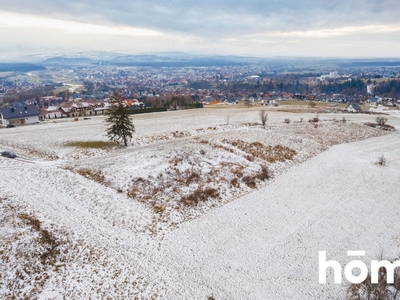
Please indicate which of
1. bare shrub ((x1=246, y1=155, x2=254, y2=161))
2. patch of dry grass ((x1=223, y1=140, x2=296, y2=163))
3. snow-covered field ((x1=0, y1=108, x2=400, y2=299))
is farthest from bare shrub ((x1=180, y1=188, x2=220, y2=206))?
patch of dry grass ((x1=223, y1=140, x2=296, y2=163))

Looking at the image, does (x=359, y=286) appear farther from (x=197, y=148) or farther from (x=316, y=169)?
(x=197, y=148)

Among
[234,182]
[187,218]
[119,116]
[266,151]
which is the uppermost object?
[119,116]

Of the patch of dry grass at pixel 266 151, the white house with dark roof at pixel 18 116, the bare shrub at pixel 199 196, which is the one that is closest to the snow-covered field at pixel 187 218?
the bare shrub at pixel 199 196

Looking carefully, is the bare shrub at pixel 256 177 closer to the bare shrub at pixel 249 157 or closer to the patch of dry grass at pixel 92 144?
the bare shrub at pixel 249 157

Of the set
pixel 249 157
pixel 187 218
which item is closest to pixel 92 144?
pixel 249 157

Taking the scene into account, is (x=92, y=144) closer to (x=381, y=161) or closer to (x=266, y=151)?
(x=266, y=151)

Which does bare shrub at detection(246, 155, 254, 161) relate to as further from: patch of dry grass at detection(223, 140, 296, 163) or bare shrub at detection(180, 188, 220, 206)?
bare shrub at detection(180, 188, 220, 206)

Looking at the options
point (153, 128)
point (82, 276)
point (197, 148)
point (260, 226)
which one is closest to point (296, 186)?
point (260, 226)
